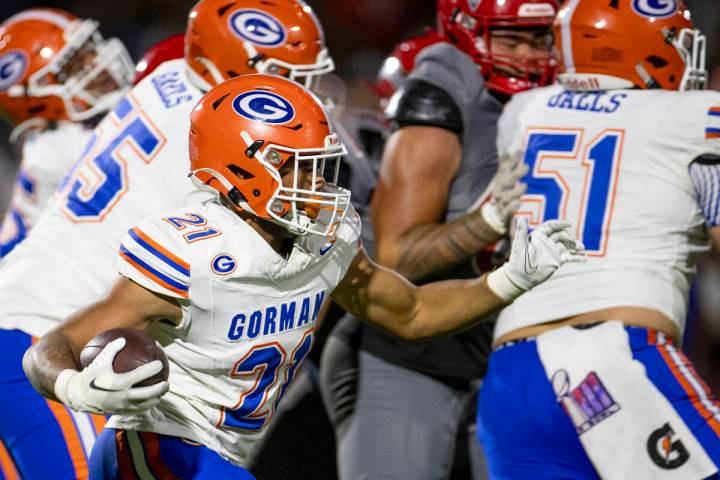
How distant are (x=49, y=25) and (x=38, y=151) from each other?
59 centimetres

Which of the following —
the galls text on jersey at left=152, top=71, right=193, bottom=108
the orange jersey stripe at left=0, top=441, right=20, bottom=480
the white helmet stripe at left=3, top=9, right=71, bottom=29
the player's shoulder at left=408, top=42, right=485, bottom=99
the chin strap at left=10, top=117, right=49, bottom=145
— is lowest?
the chin strap at left=10, top=117, right=49, bottom=145

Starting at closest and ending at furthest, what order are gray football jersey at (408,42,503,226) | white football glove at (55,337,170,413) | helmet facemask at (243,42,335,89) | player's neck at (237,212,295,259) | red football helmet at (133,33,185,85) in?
white football glove at (55,337,170,413) → player's neck at (237,212,295,259) → helmet facemask at (243,42,335,89) → gray football jersey at (408,42,503,226) → red football helmet at (133,33,185,85)

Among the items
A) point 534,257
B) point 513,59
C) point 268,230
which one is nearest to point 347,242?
point 268,230

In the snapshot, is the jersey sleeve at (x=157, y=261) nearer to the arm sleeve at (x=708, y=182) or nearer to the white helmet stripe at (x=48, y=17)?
the arm sleeve at (x=708, y=182)

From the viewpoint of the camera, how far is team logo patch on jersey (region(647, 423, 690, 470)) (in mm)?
2957

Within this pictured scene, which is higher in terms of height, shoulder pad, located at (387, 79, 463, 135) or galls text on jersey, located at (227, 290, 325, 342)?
galls text on jersey, located at (227, 290, 325, 342)

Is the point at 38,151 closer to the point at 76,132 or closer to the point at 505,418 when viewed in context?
the point at 76,132

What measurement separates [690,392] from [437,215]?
1.10 metres

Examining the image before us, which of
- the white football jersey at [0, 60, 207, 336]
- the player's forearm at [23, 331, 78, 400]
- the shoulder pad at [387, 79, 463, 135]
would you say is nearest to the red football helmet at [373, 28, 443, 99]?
the shoulder pad at [387, 79, 463, 135]

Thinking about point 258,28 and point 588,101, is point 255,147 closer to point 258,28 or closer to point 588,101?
point 258,28

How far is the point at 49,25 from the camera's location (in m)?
4.79

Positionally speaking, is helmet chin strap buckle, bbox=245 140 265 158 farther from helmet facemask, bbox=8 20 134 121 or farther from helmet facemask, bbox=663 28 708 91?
helmet facemask, bbox=8 20 134 121

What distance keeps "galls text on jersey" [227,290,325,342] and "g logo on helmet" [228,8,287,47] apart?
104cm

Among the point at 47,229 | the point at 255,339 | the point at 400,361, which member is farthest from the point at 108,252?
the point at 400,361
